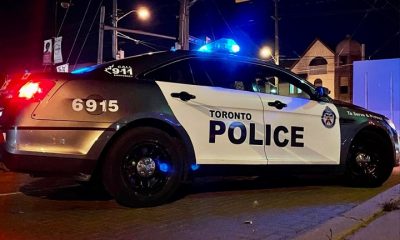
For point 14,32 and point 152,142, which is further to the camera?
point 14,32

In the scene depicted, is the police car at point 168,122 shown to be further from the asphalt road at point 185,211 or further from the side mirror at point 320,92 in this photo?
the asphalt road at point 185,211

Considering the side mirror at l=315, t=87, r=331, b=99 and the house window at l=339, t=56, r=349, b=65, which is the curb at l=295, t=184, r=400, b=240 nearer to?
the side mirror at l=315, t=87, r=331, b=99

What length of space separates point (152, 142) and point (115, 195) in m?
0.63

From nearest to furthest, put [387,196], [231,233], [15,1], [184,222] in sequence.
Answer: [231,233]
[184,222]
[387,196]
[15,1]

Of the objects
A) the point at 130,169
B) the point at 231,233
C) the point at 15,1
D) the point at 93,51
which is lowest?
the point at 231,233

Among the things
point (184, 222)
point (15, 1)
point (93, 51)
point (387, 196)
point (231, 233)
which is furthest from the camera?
point (93, 51)

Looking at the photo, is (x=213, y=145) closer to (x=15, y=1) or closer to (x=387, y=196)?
(x=387, y=196)

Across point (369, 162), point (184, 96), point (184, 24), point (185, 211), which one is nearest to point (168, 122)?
point (184, 96)

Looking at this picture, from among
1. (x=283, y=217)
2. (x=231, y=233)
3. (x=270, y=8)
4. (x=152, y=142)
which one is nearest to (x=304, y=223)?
(x=283, y=217)

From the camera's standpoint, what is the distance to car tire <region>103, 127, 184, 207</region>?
16.4 ft

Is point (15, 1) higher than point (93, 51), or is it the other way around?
point (15, 1)

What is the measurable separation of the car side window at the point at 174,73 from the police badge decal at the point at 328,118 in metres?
1.84

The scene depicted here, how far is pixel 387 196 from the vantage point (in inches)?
234

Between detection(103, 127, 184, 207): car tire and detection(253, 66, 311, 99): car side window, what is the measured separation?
54.0 inches
